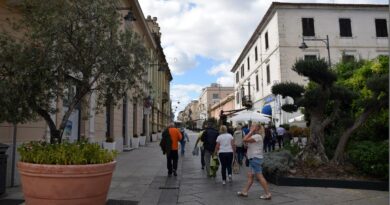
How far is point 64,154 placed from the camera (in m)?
5.86

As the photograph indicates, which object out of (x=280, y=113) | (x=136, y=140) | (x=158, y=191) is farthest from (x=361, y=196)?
(x=280, y=113)

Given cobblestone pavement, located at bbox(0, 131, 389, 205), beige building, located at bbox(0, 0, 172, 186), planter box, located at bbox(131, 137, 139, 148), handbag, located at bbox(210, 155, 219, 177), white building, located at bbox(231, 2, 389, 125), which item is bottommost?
cobblestone pavement, located at bbox(0, 131, 389, 205)

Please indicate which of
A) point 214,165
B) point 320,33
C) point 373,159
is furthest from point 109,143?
point 320,33

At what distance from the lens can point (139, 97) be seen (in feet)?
27.6

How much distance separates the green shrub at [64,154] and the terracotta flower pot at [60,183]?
0.18 metres

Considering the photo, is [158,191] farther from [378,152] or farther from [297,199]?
[378,152]

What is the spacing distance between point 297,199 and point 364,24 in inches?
1150

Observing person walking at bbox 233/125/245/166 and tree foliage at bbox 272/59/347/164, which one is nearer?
tree foliage at bbox 272/59/347/164

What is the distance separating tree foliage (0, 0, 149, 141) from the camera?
6.38m

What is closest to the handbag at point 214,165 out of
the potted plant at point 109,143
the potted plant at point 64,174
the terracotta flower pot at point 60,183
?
the potted plant at point 64,174

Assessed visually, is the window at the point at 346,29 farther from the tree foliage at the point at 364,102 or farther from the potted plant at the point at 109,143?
the potted plant at the point at 109,143

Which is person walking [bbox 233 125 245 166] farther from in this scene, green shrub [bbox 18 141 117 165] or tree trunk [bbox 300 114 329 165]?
green shrub [bbox 18 141 117 165]

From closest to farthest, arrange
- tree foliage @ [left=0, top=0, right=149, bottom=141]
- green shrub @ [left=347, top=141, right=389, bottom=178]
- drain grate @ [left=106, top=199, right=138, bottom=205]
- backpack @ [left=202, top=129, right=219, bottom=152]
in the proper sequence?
1. tree foliage @ [left=0, top=0, right=149, bottom=141]
2. drain grate @ [left=106, top=199, right=138, bottom=205]
3. green shrub @ [left=347, top=141, right=389, bottom=178]
4. backpack @ [left=202, top=129, right=219, bottom=152]

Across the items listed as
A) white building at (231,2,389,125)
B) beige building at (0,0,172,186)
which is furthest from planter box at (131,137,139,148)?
white building at (231,2,389,125)
